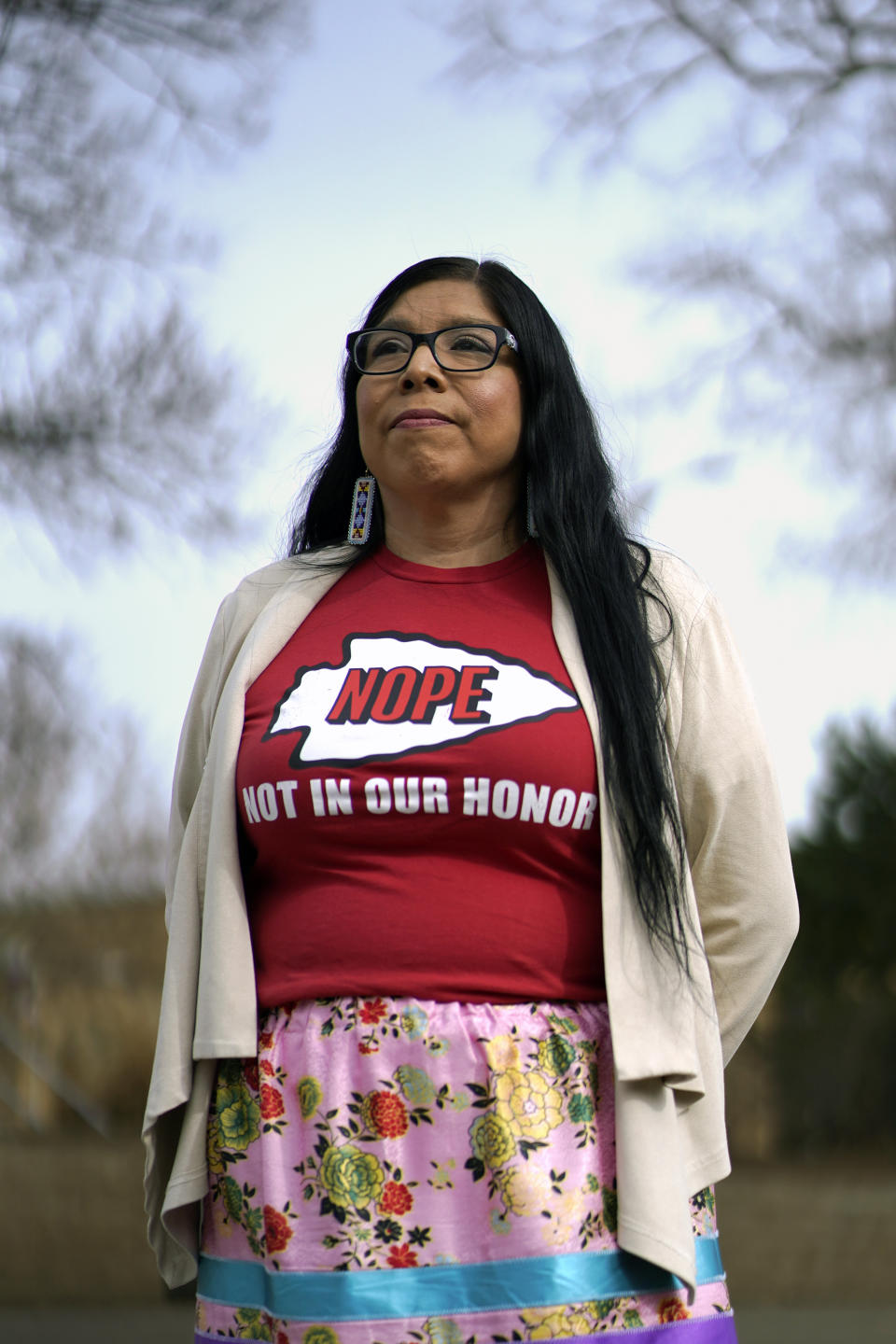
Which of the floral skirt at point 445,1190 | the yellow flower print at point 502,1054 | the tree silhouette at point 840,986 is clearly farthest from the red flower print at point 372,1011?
the tree silhouette at point 840,986

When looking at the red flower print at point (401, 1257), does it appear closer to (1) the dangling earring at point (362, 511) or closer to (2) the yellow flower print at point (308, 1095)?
(2) the yellow flower print at point (308, 1095)

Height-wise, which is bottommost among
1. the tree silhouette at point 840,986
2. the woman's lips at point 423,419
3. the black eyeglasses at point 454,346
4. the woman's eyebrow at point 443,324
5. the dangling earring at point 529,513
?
the tree silhouette at point 840,986

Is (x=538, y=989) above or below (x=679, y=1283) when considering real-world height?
above

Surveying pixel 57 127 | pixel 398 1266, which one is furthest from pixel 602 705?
pixel 57 127

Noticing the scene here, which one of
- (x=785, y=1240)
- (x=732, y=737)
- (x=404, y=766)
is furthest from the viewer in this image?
(x=785, y=1240)

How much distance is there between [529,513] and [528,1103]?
2.83 ft

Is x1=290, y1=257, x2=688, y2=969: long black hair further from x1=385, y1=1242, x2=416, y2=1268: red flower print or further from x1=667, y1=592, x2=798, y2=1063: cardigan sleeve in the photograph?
x1=385, y1=1242, x2=416, y2=1268: red flower print

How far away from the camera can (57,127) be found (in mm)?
5375

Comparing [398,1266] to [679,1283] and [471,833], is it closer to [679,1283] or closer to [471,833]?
[679,1283]

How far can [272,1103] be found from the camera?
6.45 feet

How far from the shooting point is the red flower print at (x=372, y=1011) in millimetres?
1932

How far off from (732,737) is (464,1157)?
66 centimetres

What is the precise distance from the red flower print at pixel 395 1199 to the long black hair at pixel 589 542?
44 centimetres

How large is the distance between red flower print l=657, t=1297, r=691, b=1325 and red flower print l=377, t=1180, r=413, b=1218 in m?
0.33
